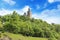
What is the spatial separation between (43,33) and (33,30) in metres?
4.02

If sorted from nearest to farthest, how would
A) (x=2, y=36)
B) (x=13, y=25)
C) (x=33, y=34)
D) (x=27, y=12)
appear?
(x=2, y=36), (x=13, y=25), (x=33, y=34), (x=27, y=12)

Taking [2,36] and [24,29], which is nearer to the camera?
[2,36]

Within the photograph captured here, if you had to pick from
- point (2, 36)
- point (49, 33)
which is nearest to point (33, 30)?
point (49, 33)

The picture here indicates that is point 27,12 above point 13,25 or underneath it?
above

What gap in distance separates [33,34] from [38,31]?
2.62 metres

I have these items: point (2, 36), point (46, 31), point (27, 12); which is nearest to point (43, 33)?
point (46, 31)

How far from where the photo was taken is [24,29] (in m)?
Answer: 64.4

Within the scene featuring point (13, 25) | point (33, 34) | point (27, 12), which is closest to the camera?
point (13, 25)

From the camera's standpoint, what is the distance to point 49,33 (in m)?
69.9

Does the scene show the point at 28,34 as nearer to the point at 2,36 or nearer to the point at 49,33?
the point at 49,33

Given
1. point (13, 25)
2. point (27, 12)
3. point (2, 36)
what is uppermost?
point (27, 12)

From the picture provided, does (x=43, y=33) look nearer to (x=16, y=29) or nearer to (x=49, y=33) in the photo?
(x=49, y=33)

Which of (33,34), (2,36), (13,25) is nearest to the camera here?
(2,36)

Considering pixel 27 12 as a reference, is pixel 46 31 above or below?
below
